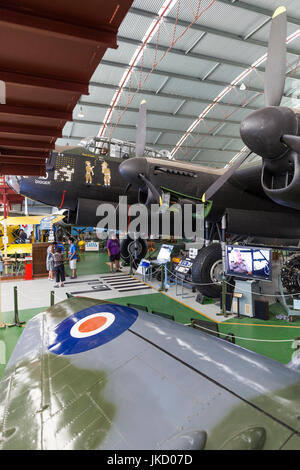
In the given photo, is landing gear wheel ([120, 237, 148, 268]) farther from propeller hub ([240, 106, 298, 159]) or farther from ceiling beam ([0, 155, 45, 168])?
propeller hub ([240, 106, 298, 159])

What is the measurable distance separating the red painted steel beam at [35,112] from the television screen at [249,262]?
463cm

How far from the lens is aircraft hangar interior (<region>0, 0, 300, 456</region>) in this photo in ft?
4.58

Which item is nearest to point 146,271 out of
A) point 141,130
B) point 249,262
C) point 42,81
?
point 249,262

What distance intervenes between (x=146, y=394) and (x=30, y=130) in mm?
3950

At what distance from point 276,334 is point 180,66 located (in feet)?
57.3

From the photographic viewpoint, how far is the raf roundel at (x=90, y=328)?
7.25 feet

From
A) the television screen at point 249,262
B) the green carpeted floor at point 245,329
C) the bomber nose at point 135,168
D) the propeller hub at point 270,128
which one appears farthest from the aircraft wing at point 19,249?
the propeller hub at point 270,128

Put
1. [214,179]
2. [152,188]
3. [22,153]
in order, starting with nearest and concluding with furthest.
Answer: [22,153] → [152,188] → [214,179]

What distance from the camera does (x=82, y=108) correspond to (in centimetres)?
2080

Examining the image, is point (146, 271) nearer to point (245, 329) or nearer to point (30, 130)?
point (245, 329)

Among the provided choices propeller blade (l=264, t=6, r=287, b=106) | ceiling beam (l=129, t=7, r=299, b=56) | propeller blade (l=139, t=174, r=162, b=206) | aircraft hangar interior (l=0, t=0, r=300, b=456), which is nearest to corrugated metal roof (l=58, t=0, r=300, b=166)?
ceiling beam (l=129, t=7, r=299, b=56)

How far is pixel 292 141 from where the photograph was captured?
407cm

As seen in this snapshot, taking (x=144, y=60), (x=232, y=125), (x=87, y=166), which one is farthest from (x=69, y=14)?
(x=232, y=125)

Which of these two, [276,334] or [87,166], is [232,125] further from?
[276,334]
